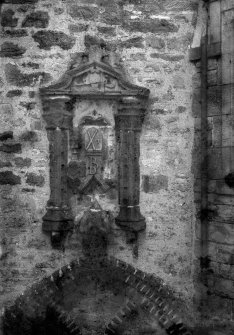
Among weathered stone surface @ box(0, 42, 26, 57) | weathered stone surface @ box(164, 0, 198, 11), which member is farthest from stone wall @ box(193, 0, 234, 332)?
weathered stone surface @ box(0, 42, 26, 57)

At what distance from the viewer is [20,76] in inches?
196

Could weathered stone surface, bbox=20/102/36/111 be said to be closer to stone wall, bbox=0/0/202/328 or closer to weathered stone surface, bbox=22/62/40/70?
stone wall, bbox=0/0/202/328

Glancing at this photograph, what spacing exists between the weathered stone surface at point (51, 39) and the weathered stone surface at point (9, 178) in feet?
4.97

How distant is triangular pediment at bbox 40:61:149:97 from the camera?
4.91 metres

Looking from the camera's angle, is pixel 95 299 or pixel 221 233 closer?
pixel 221 233

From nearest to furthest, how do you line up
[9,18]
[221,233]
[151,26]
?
1. [221,233]
2. [9,18]
3. [151,26]

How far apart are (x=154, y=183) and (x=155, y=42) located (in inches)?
65.5

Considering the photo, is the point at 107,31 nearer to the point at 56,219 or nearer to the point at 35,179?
the point at 35,179

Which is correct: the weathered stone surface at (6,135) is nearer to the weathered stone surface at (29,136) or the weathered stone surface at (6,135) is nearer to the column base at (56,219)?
the weathered stone surface at (29,136)

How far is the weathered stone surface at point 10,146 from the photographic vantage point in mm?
4996

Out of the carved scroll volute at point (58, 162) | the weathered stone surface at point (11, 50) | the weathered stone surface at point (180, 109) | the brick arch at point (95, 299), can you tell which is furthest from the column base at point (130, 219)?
the weathered stone surface at point (11, 50)

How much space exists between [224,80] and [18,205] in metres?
2.76

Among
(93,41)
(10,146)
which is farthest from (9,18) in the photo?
(10,146)

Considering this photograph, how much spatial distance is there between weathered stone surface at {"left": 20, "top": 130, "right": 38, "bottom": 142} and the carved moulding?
17cm
